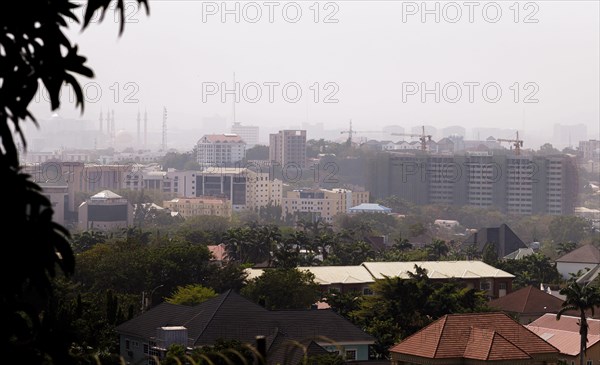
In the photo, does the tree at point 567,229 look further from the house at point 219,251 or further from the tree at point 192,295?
the tree at point 192,295

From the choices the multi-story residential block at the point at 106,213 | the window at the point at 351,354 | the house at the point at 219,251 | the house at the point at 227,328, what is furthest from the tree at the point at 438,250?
the multi-story residential block at the point at 106,213

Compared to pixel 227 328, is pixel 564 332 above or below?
below

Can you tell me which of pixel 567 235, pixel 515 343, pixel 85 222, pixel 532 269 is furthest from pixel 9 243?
pixel 85 222

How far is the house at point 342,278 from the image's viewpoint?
65.8 metres

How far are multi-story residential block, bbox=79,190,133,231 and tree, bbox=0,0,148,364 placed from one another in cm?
16969

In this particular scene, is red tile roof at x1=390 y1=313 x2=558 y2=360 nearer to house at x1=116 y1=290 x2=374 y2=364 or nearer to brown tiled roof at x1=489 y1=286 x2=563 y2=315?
house at x1=116 y1=290 x2=374 y2=364

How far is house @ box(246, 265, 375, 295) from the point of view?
65.8 m

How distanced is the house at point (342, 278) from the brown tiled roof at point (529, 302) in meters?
6.85

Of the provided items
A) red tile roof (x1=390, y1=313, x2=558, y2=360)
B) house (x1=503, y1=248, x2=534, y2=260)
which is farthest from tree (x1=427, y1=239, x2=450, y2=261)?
red tile roof (x1=390, y1=313, x2=558, y2=360)

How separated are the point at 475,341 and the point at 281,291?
62.9 ft

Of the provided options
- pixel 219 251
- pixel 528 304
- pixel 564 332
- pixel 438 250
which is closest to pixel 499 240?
pixel 438 250

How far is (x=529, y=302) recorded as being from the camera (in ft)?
205

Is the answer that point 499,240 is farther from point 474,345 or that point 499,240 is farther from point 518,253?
point 474,345

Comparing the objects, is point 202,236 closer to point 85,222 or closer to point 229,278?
point 229,278
